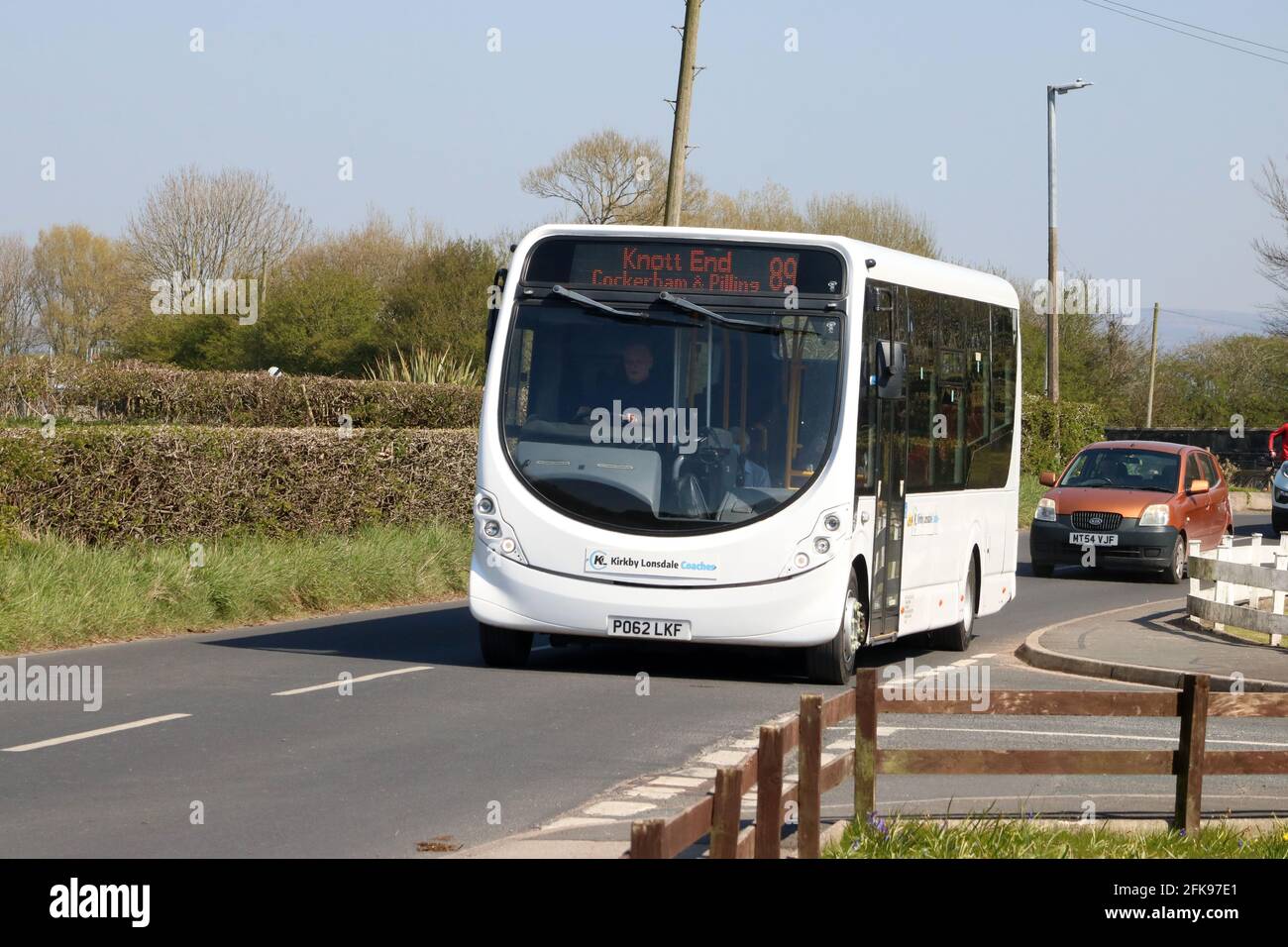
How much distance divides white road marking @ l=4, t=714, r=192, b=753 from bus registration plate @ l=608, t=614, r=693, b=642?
3121 mm

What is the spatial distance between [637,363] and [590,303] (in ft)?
1.84

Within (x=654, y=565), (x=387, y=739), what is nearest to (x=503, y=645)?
(x=654, y=565)

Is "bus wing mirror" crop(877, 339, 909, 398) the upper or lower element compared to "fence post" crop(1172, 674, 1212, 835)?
upper

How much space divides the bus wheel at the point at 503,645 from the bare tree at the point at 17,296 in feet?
226

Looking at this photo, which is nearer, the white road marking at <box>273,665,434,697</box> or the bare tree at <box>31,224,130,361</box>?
Result: the white road marking at <box>273,665,434,697</box>

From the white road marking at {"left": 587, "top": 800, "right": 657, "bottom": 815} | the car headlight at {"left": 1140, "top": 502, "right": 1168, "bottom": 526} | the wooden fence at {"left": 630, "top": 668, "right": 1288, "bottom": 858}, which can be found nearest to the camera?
the wooden fence at {"left": 630, "top": 668, "right": 1288, "bottom": 858}

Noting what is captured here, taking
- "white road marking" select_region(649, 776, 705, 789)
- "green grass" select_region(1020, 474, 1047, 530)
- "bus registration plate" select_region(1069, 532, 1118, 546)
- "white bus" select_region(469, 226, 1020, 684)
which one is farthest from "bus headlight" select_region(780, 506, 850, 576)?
"green grass" select_region(1020, 474, 1047, 530)

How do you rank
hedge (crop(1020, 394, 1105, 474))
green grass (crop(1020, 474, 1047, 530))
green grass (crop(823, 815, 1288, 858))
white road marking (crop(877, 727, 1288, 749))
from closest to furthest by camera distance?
green grass (crop(823, 815, 1288, 858)) < white road marking (crop(877, 727, 1288, 749)) < green grass (crop(1020, 474, 1047, 530)) < hedge (crop(1020, 394, 1105, 474))

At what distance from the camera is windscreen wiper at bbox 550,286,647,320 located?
1337 cm

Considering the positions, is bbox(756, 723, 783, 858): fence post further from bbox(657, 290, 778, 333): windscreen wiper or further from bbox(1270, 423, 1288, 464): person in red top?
bbox(1270, 423, 1288, 464): person in red top

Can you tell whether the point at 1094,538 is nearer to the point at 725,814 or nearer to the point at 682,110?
the point at 682,110

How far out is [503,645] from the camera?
13.9 metres

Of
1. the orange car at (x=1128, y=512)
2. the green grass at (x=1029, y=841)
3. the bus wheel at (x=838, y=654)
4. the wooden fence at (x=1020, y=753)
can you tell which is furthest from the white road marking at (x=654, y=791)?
the orange car at (x=1128, y=512)

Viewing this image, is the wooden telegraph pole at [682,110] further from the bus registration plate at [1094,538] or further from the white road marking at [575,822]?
the white road marking at [575,822]
